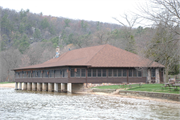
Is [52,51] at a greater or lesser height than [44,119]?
greater

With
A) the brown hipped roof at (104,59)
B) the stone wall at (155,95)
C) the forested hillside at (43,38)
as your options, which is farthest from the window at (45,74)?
the stone wall at (155,95)

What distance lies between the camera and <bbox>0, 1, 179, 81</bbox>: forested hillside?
2912 inches

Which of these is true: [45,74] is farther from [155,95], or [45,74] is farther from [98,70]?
[155,95]

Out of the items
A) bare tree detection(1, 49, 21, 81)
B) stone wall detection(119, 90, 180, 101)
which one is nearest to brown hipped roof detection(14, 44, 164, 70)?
stone wall detection(119, 90, 180, 101)

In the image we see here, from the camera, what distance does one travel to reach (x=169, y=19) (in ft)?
72.5

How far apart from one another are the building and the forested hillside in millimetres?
3410

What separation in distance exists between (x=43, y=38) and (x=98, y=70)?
95725 mm

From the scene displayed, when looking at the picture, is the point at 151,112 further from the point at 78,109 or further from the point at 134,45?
the point at 134,45

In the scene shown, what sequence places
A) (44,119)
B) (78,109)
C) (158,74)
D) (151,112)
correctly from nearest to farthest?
(44,119) < (151,112) < (78,109) < (158,74)

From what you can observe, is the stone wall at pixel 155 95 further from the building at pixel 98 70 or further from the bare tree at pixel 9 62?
the bare tree at pixel 9 62

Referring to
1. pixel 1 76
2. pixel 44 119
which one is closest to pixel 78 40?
pixel 1 76

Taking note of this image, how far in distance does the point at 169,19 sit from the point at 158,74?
21.8m

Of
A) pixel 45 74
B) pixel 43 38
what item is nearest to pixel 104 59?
pixel 45 74

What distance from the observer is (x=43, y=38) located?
132250 mm
